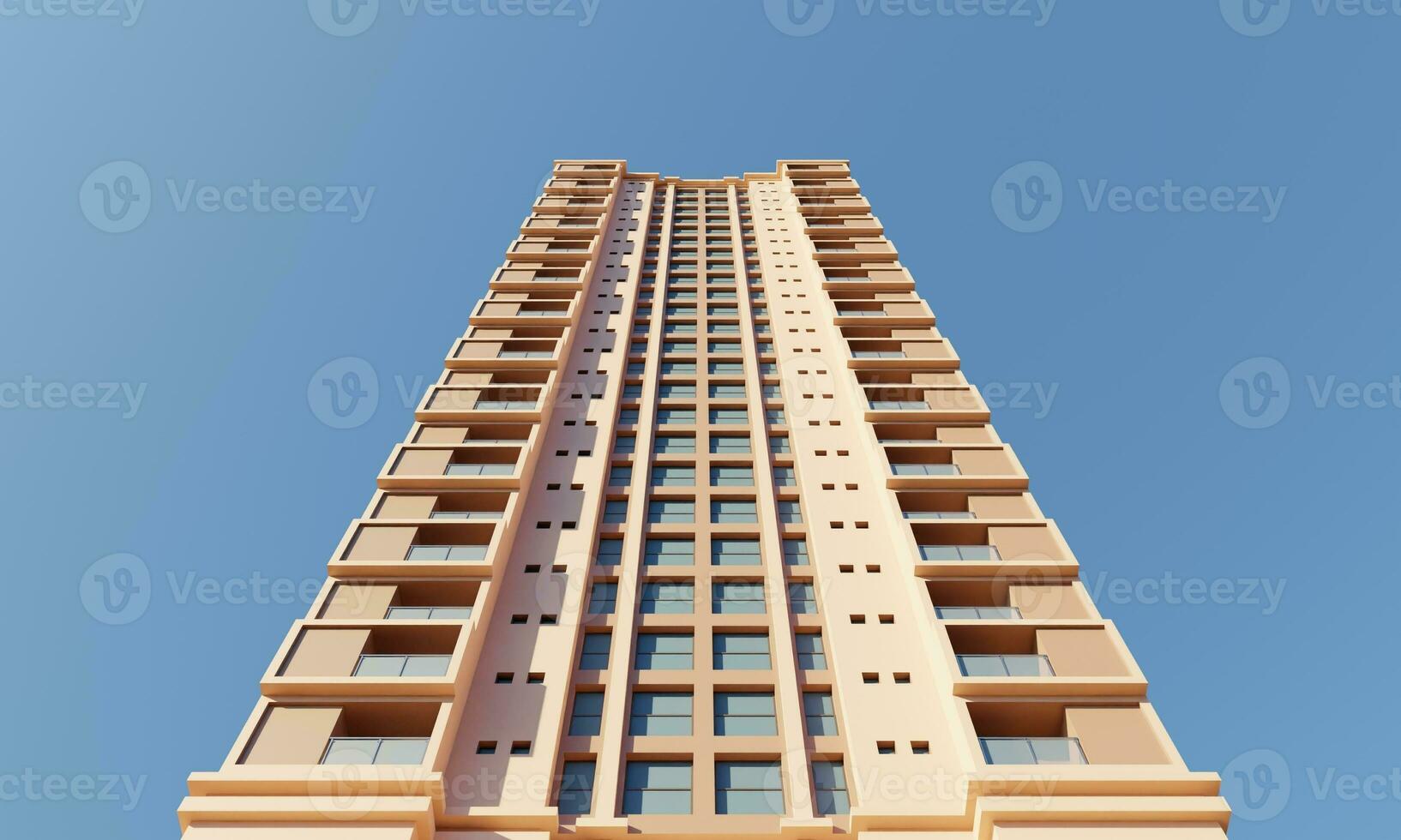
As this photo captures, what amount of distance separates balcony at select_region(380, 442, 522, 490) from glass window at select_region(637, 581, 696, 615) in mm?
4929

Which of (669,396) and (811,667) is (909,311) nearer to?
(669,396)

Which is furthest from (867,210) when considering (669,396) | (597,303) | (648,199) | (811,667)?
(811,667)

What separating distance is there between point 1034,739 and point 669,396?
2027 cm

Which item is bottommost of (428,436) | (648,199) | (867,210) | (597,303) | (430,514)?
(430,514)

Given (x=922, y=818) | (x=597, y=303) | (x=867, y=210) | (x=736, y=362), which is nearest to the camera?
(x=922, y=818)

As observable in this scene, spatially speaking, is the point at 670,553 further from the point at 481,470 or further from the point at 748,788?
the point at 748,788

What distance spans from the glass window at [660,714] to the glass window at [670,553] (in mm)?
4866

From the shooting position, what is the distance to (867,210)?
53.8 m

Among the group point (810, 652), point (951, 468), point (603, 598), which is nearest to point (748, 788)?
point (810, 652)

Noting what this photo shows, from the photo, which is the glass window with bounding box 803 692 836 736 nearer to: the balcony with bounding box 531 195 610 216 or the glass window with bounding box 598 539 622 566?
the glass window with bounding box 598 539 622 566

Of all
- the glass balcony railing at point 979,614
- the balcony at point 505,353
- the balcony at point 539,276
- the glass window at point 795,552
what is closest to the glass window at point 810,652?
the glass window at point 795,552

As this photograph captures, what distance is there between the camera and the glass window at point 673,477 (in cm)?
3016

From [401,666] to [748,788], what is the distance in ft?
25.5

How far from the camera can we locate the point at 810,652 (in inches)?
907
